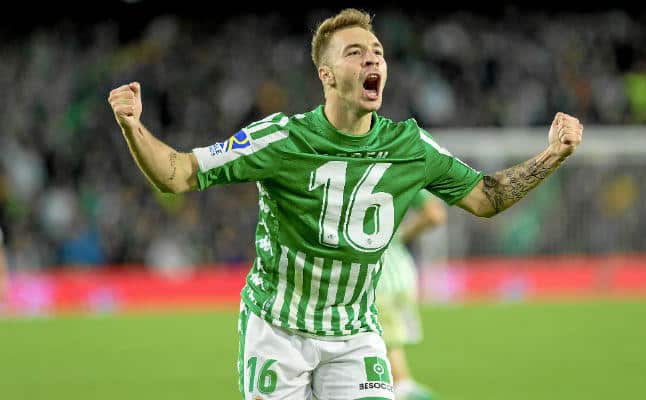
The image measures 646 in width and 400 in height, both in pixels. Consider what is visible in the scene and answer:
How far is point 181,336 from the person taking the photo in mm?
12859

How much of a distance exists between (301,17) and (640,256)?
29.4 feet

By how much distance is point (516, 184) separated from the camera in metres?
4.50

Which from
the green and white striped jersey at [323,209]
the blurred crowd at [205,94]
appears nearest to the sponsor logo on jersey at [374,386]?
the green and white striped jersey at [323,209]

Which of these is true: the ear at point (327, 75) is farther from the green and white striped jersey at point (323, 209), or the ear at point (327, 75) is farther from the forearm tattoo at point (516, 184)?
the forearm tattoo at point (516, 184)

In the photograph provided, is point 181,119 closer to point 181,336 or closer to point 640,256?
point 181,336

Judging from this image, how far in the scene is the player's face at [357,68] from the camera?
4.19 metres

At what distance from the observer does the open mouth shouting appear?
4.16m

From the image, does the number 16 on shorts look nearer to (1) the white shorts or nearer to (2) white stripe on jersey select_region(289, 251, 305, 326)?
(1) the white shorts

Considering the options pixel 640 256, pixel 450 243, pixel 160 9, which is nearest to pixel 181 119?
pixel 160 9

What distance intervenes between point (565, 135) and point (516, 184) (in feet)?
1.02

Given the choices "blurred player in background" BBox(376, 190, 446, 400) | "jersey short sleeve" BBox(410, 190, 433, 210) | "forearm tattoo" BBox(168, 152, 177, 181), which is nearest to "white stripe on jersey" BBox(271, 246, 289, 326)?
"forearm tattoo" BBox(168, 152, 177, 181)

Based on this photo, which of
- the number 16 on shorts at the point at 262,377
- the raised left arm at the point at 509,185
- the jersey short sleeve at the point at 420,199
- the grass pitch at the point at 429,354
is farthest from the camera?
the grass pitch at the point at 429,354

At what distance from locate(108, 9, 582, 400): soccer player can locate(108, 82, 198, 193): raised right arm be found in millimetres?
260

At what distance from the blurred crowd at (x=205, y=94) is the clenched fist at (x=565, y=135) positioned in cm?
1204
